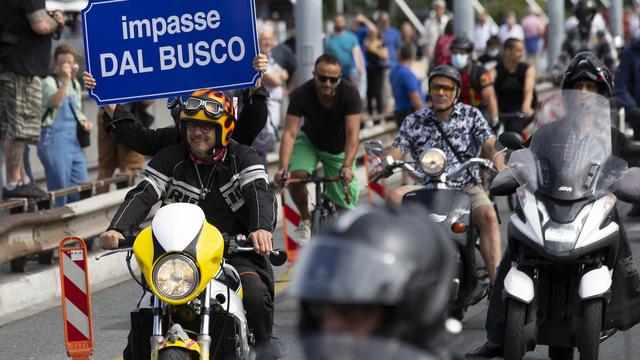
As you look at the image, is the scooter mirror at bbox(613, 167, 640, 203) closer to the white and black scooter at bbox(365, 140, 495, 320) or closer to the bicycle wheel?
the white and black scooter at bbox(365, 140, 495, 320)

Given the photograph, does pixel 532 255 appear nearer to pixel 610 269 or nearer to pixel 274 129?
pixel 610 269

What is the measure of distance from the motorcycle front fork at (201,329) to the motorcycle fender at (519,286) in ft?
5.30

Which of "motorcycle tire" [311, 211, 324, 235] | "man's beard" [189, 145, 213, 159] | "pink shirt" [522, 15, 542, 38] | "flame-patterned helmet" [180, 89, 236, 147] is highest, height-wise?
"flame-patterned helmet" [180, 89, 236, 147]

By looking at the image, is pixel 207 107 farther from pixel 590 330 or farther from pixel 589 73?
pixel 589 73

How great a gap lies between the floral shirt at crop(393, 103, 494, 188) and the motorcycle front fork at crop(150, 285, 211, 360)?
11.5 feet

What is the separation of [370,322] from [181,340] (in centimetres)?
275

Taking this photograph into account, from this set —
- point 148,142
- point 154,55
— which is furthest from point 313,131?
point 148,142

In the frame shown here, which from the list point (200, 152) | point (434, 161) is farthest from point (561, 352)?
point (200, 152)

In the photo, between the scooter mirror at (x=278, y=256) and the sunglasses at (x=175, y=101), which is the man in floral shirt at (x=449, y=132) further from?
the scooter mirror at (x=278, y=256)

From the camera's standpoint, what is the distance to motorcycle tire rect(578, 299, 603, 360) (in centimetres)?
691

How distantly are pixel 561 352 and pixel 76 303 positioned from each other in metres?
2.62

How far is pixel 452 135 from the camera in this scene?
9539 millimetres

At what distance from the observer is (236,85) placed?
8570 mm

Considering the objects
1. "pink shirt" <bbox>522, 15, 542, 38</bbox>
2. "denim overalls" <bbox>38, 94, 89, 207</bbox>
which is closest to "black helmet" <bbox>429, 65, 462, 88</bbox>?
"denim overalls" <bbox>38, 94, 89, 207</bbox>
